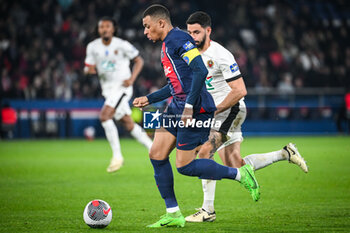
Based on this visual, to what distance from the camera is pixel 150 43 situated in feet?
70.0

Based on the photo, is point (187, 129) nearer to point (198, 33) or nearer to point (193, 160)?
point (193, 160)

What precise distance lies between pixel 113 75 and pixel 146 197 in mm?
4273

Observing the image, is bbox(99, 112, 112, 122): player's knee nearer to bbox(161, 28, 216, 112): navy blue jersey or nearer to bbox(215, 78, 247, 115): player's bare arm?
bbox(215, 78, 247, 115): player's bare arm

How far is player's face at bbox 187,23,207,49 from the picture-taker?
637 cm

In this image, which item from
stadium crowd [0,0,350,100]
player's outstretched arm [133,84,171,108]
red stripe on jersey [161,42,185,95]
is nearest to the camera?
red stripe on jersey [161,42,185,95]

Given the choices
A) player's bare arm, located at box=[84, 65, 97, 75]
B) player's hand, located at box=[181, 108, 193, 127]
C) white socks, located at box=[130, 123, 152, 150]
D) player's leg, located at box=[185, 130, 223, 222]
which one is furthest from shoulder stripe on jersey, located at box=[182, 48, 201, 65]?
player's bare arm, located at box=[84, 65, 97, 75]

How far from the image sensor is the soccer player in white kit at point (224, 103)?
6230 mm

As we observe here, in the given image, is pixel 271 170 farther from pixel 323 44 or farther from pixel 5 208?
pixel 323 44

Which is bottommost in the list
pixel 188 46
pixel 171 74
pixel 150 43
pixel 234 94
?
pixel 234 94

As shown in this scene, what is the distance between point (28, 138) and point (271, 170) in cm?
1167

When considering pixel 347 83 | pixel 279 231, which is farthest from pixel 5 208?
pixel 347 83

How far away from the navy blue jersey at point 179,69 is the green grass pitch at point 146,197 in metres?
1.22

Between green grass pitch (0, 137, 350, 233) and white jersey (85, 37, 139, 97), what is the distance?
5.67ft

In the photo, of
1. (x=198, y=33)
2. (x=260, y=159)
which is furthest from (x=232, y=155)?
(x=198, y=33)
